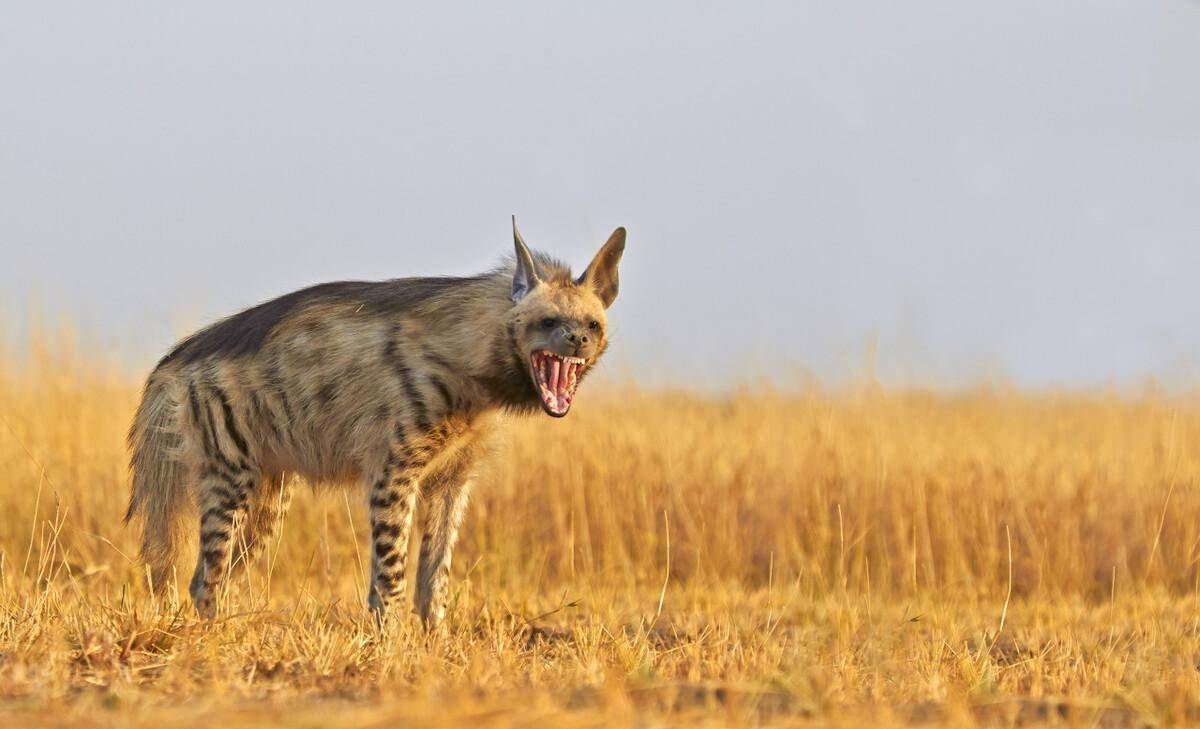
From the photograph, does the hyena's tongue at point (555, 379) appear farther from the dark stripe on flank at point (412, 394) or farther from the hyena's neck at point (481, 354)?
the dark stripe on flank at point (412, 394)

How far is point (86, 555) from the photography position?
340 inches

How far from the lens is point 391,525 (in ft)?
18.2

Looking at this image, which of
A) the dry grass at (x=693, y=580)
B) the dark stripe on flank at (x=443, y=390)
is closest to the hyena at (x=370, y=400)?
the dark stripe on flank at (x=443, y=390)

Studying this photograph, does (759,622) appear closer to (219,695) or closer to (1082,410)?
(219,695)

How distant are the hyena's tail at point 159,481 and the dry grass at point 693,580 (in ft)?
1.23

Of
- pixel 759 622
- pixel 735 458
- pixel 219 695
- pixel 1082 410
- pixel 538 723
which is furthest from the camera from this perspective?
pixel 1082 410

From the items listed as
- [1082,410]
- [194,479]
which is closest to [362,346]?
[194,479]

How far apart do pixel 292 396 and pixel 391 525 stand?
0.81 m

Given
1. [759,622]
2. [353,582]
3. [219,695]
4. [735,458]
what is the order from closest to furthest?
1. [219,695]
2. [759,622]
3. [353,582]
4. [735,458]

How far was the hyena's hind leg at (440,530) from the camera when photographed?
5.79m

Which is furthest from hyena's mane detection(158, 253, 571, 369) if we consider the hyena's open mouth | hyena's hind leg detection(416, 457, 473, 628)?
hyena's hind leg detection(416, 457, 473, 628)

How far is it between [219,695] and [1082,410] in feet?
41.3

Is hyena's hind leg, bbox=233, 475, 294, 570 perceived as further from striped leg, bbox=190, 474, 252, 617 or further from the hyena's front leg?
the hyena's front leg

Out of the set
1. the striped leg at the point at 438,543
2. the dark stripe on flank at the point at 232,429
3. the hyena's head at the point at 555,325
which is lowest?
the striped leg at the point at 438,543
